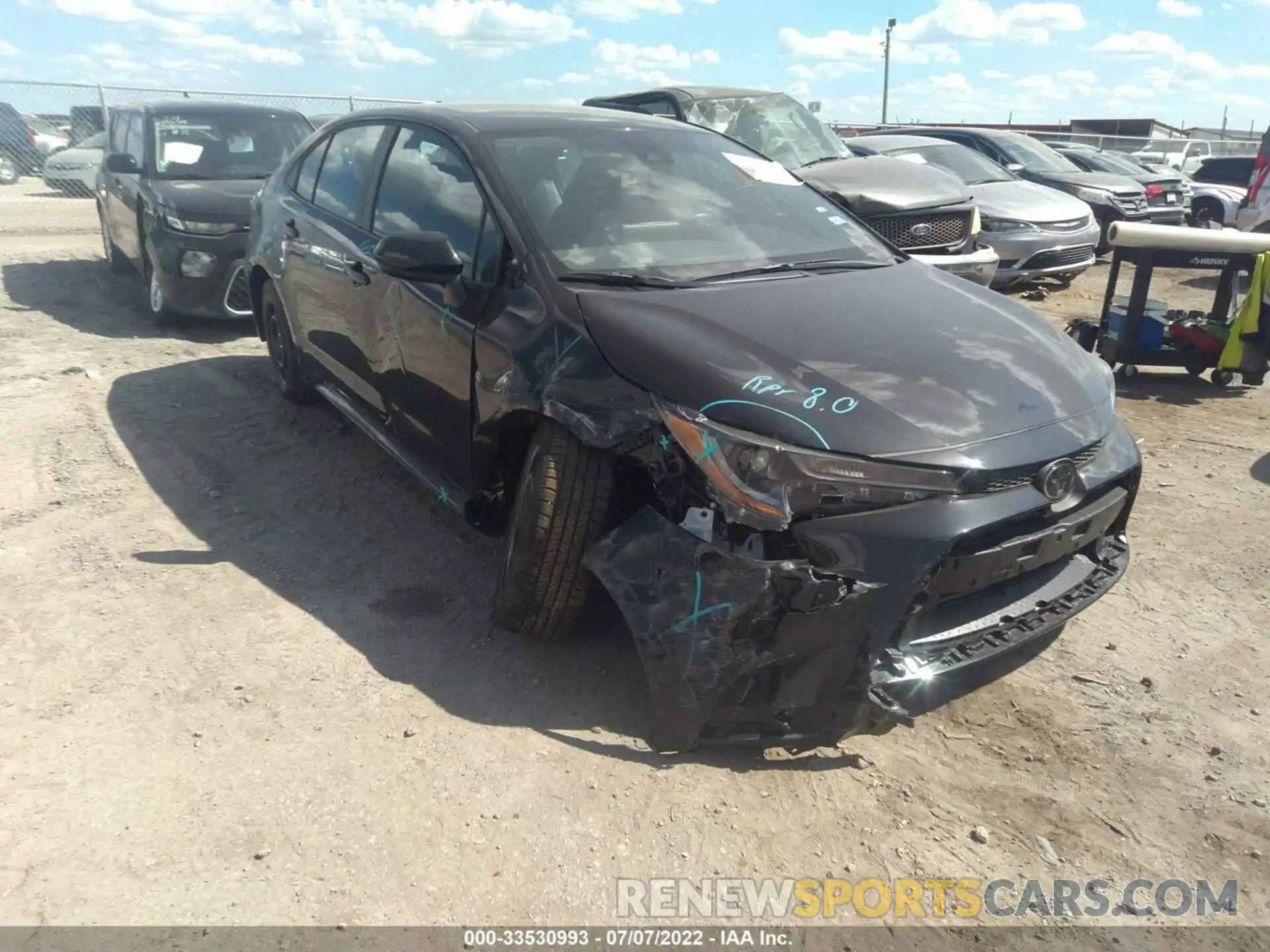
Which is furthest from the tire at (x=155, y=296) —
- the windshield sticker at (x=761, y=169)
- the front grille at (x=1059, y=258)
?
the front grille at (x=1059, y=258)

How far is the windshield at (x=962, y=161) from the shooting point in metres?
10.2

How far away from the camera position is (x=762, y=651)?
2463 mm

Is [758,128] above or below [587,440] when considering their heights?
above

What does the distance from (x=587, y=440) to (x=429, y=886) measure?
4.08 feet

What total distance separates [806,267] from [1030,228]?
6.70 meters

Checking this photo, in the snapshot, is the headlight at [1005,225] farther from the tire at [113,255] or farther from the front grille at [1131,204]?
the tire at [113,255]

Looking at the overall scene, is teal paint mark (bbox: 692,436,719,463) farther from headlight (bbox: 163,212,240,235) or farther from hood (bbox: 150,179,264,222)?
headlight (bbox: 163,212,240,235)

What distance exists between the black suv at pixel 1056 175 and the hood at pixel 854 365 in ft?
32.9

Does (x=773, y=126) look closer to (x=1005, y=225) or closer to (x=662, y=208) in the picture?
(x=1005, y=225)

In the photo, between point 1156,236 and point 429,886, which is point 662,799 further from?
point 1156,236

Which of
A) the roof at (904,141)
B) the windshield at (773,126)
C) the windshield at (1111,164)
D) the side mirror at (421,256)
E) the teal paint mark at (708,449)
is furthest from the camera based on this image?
the windshield at (1111,164)

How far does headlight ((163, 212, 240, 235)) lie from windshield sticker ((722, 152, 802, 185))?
4.62 meters

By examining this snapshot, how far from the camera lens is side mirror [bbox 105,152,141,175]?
303 inches

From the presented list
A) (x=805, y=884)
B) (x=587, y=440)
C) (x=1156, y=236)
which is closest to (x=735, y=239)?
(x=587, y=440)
